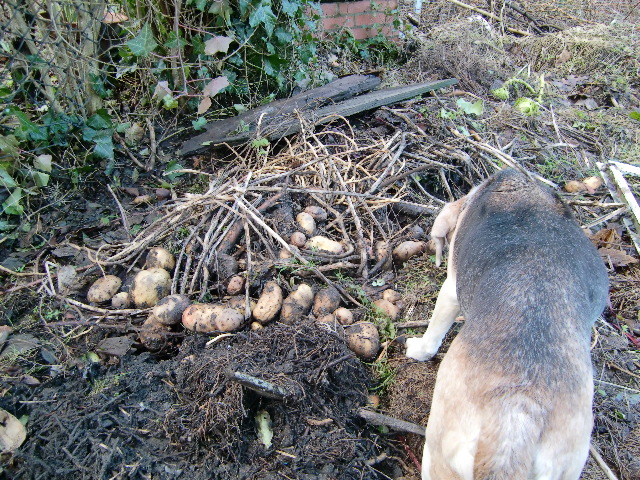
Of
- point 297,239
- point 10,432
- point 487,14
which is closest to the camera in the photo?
point 10,432

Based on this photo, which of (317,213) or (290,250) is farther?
(317,213)

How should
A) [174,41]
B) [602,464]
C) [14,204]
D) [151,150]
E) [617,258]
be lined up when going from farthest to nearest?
1. [151,150]
2. [174,41]
3. [617,258]
4. [14,204]
5. [602,464]

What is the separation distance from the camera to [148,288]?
3.24m

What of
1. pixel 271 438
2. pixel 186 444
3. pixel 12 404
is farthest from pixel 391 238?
pixel 12 404

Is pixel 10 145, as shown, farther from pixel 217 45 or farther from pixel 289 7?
pixel 289 7

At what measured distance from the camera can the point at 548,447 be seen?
1659 mm

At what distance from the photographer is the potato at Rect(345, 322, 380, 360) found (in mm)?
3021

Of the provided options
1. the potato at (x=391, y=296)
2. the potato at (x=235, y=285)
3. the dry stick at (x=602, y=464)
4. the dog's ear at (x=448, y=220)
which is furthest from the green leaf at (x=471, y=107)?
the dry stick at (x=602, y=464)

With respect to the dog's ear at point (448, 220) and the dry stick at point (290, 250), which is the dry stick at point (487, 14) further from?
the dry stick at point (290, 250)

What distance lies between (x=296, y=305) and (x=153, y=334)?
0.98m

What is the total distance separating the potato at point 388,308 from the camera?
331 cm

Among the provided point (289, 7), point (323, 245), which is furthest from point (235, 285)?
point (289, 7)

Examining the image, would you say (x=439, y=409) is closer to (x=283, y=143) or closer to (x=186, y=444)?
(x=186, y=444)

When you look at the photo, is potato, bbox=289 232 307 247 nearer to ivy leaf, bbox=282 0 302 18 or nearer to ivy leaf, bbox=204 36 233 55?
ivy leaf, bbox=204 36 233 55
